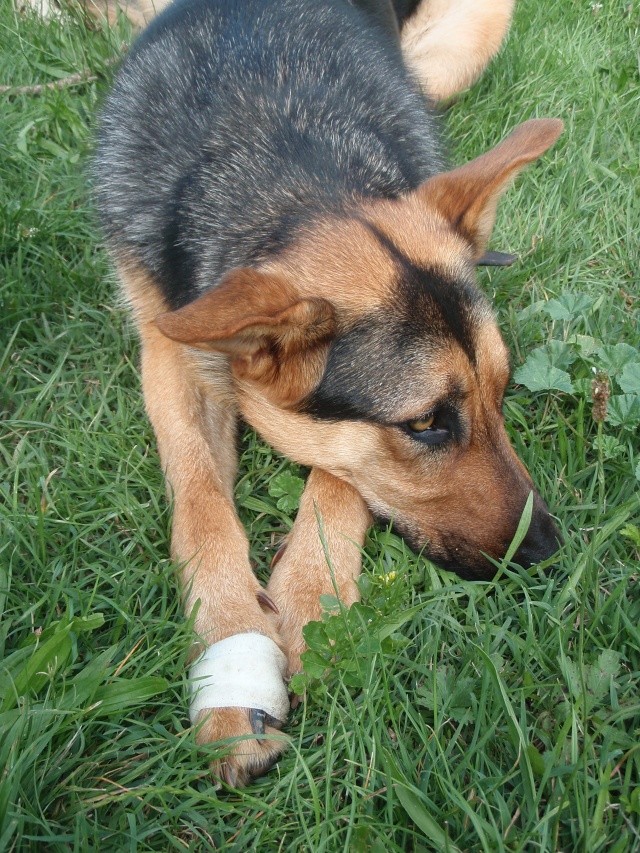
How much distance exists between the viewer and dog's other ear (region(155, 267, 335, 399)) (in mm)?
2174

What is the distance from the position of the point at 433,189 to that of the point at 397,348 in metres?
0.81

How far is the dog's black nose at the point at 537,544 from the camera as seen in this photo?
8.77 feet

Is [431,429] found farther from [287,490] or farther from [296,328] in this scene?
[287,490]

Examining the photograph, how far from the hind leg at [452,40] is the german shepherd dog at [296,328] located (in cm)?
198

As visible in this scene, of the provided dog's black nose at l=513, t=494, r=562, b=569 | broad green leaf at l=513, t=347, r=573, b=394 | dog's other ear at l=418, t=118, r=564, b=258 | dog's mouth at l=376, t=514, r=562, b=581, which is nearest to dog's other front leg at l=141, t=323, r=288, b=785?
dog's mouth at l=376, t=514, r=562, b=581

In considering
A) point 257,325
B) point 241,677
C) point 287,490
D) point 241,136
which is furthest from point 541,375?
point 241,677

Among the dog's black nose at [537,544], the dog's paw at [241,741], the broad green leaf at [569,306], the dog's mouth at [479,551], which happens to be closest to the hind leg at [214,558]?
the dog's paw at [241,741]

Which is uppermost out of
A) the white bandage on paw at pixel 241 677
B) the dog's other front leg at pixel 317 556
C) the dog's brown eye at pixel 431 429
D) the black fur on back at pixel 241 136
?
the black fur on back at pixel 241 136

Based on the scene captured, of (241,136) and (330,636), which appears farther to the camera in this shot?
(241,136)

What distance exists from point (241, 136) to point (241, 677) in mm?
2234

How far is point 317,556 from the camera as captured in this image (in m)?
2.77

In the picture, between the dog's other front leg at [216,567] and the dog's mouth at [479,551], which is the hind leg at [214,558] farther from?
the dog's mouth at [479,551]

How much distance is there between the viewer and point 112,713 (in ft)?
7.47

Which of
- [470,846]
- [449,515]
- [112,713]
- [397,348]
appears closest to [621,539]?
[449,515]
